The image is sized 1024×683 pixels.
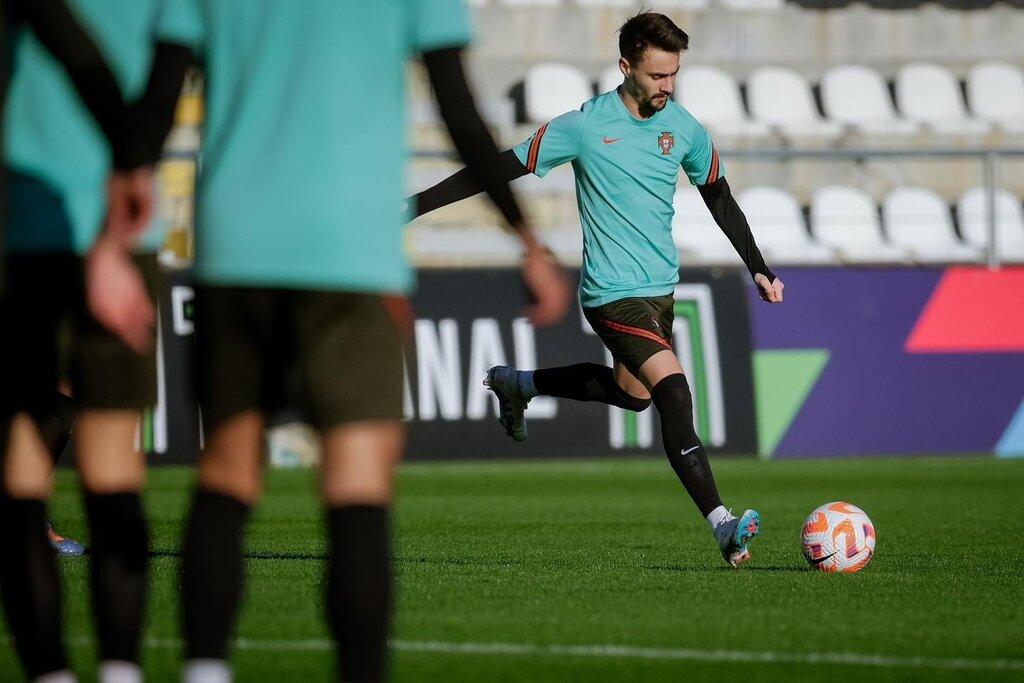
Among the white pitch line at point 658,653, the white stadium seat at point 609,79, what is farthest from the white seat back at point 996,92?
the white pitch line at point 658,653

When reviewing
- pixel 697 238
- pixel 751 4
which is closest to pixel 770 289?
pixel 697 238

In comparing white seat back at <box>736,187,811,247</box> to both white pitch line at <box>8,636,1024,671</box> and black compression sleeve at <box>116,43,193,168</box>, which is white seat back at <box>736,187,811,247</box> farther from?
black compression sleeve at <box>116,43,193,168</box>

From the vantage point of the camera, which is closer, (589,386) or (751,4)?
(589,386)

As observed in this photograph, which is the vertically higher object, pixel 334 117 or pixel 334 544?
pixel 334 117

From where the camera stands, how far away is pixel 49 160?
13.2 feet

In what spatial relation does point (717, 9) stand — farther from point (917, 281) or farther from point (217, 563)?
point (217, 563)

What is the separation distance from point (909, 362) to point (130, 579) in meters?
11.2

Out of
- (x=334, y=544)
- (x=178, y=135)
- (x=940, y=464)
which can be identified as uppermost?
(x=178, y=135)

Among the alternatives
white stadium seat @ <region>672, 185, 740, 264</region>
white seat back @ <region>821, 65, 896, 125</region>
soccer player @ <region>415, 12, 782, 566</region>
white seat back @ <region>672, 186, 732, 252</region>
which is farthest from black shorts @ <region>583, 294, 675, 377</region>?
white seat back @ <region>821, 65, 896, 125</region>

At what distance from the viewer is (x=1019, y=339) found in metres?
14.7

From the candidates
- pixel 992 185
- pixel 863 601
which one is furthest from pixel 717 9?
pixel 863 601

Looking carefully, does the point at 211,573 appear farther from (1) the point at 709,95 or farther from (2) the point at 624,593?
(1) the point at 709,95

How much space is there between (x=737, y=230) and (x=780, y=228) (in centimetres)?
972

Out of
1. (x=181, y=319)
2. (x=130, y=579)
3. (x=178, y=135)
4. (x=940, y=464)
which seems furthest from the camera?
(x=178, y=135)
